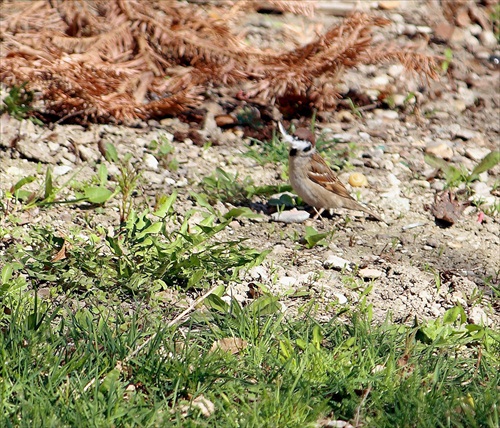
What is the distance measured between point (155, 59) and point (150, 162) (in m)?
1.22

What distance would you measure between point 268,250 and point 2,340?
1.78 metres

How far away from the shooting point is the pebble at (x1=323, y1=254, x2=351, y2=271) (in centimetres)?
523

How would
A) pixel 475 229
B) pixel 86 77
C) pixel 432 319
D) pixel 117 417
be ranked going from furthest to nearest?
pixel 86 77 < pixel 475 229 < pixel 432 319 < pixel 117 417

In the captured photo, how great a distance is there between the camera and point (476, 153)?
6875 millimetres

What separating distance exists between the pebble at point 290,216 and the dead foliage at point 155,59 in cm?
127

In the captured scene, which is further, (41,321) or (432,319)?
Answer: (432,319)

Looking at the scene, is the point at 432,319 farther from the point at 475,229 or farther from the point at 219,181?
the point at 219,181

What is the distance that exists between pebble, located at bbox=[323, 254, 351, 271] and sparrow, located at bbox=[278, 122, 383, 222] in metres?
0.61

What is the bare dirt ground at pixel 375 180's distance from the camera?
5043mm

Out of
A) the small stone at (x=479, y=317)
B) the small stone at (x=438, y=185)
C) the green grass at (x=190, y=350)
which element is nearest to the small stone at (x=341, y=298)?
the green grass at (x=190, y=350)

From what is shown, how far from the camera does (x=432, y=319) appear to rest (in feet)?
15.7

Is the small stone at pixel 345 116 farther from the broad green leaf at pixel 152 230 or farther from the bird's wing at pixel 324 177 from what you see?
the broad green leaf at pixel 152 230

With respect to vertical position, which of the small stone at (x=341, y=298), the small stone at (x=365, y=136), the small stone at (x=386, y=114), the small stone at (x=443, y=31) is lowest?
the small stone at (x=365, y=136)

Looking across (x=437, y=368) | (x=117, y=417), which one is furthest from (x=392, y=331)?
(x=117, y=417)
